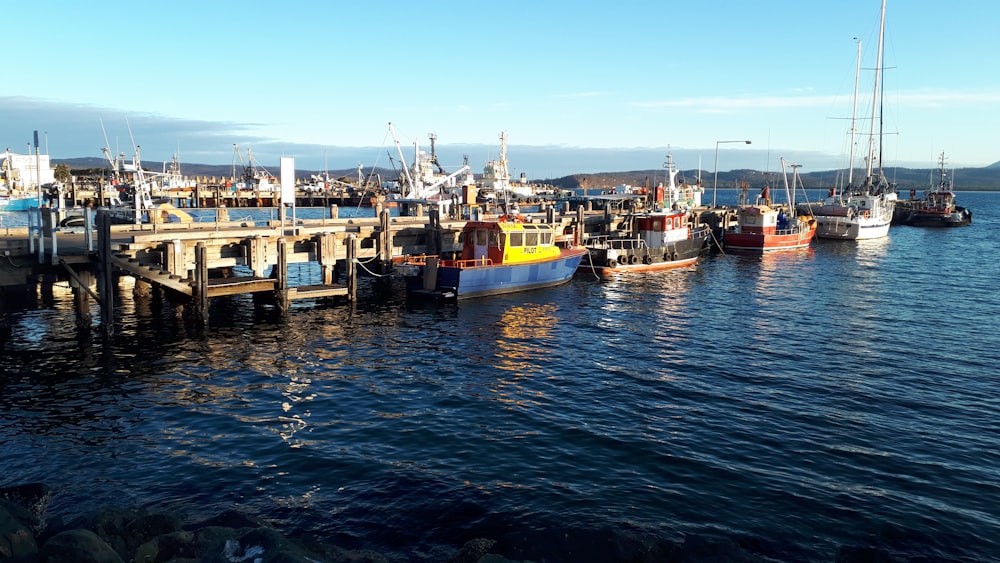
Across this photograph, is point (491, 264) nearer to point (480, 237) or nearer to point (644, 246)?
point (480, 237)

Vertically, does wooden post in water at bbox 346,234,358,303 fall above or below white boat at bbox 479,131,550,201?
below

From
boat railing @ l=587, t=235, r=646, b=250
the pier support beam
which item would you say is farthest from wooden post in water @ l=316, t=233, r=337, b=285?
boat railing @ l=587, t=235, r=646, b=250

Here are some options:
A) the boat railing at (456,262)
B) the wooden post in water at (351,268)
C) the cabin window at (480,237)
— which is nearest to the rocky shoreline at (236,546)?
the wooden post in water at (351,268)

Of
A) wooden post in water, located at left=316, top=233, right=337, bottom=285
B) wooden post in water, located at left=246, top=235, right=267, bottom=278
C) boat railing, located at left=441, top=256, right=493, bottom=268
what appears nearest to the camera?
wooden post in water, located at left=246, top=235, right=267, bottom=278

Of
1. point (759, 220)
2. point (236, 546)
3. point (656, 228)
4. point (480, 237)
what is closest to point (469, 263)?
point (480, 237)

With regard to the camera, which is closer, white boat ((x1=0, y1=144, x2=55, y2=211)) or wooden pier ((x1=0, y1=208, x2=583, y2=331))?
wooden pier ((x1=0, y1=208, x2=583, y2=331))

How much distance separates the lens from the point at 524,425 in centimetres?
1898

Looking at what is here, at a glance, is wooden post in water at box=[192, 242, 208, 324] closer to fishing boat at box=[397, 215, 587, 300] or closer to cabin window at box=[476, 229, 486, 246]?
fishing boat at box=[397, 215, 587, 300]

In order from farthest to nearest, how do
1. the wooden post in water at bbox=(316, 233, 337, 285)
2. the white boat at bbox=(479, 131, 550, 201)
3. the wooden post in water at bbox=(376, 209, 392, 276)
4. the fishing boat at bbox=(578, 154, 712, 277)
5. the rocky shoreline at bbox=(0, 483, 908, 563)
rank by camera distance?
the white boat at bbox=(479, 131, 550, 201) < the fishing boat at bbox=(578, 154, 712, 277) < the wooden post in water at bbox=(376, 209, 392, 276) < the wooden post in water at bbox=(316, 233, 337, 285) < the rocky shoreline at bbox=(0, 483, 908, 563)

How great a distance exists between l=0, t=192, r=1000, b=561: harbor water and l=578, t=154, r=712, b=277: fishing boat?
13.7m

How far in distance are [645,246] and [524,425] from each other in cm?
3479

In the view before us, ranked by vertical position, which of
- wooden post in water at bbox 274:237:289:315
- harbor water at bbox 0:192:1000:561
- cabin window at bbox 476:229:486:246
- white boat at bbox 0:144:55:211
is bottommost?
harbor water at bbox 0:192:1000:561

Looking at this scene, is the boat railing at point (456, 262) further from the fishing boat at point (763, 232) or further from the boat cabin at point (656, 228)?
the fishing boat at point (763, 232)

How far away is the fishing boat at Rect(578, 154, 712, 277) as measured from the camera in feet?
160
